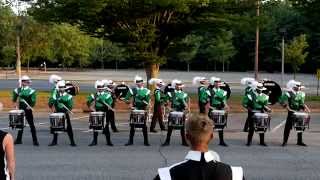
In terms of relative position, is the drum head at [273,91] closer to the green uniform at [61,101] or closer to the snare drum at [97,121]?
the snare drum at [97,121]

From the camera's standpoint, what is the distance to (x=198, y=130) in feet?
13.2

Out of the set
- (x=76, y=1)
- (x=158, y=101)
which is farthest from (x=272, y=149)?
(x=76, y=1)

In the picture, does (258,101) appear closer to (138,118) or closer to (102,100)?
(138,118)

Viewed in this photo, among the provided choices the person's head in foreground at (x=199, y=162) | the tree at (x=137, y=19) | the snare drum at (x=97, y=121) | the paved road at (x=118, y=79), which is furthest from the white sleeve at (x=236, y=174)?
the paved road at (x=118, y=79)

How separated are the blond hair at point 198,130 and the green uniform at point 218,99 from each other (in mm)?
12165

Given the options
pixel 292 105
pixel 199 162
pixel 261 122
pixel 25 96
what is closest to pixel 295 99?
pixel 292 105

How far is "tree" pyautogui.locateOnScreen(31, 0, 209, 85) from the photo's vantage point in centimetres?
2514

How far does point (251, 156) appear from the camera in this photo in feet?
44.5

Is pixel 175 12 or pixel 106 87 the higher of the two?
pixel 175 12

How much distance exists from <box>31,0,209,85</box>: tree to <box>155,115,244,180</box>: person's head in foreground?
20489 millimetres

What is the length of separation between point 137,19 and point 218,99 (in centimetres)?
1073

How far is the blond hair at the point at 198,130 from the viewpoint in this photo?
13.2ft

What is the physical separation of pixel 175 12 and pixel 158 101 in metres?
9.65

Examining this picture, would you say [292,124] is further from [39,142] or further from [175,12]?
[175,12]
